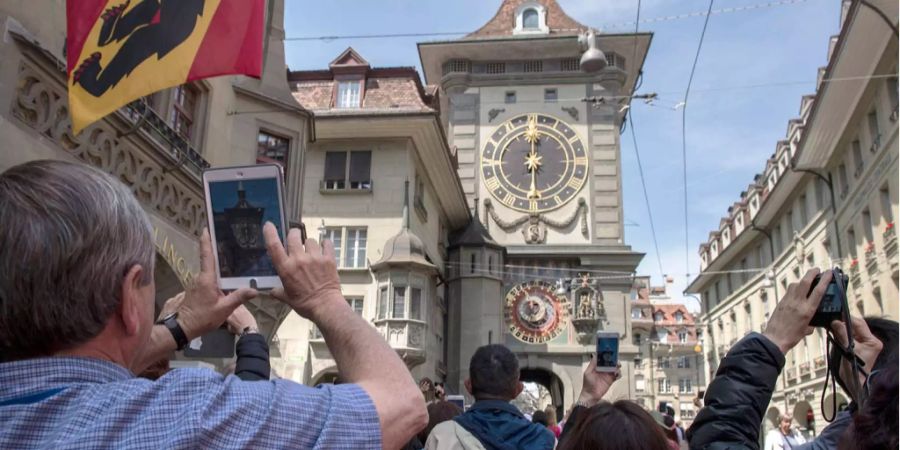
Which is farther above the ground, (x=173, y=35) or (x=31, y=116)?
(x=173, y=35)

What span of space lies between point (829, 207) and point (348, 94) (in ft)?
65.4

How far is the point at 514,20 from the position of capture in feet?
125

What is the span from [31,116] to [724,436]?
6964mm

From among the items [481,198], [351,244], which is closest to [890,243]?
[351,244]

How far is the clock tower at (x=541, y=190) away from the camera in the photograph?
31000mm

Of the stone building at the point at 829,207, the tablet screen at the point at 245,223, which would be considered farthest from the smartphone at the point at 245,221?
the stone building at the point at 829,207

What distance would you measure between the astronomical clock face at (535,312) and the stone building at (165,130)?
19431 mm

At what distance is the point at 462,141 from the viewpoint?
116 ft

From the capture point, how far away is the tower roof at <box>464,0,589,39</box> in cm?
3781

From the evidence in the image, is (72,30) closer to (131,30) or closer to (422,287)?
(131,30)

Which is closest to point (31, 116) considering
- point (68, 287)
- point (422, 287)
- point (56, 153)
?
point (56, 153)

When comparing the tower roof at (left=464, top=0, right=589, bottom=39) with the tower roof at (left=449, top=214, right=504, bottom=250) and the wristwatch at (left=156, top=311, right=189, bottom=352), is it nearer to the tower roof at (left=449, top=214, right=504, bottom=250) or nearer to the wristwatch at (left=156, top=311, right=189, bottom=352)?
the tower roof at (left=449, top=214, right=504, bottom=250)

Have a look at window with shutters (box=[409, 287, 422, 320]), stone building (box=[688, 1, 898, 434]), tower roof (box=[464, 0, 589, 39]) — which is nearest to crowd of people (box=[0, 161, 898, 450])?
stone building (box=[688, 1, 898, 434])

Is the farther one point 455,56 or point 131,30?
point 455,56
